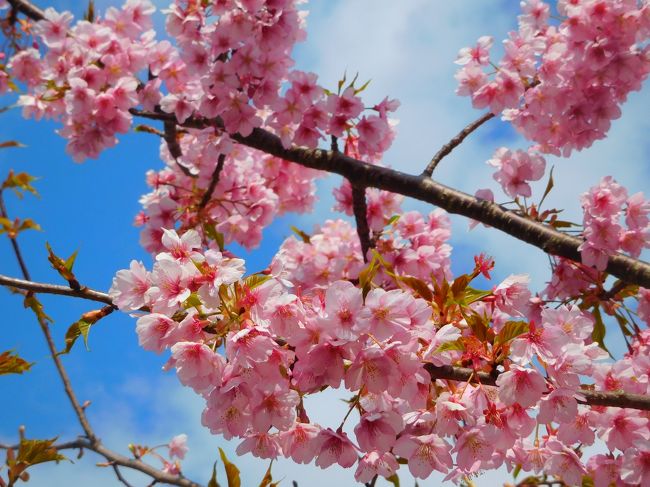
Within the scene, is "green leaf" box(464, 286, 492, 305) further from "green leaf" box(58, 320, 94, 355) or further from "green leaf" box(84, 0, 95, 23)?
"green leaf" box(84, 0, 95, 23)

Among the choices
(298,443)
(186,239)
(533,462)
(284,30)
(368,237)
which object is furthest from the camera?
(368,237)

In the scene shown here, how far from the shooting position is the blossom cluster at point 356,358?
1.54 meters

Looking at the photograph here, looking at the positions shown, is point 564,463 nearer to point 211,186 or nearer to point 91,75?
point 211,186

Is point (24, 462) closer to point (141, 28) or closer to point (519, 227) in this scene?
point (519, 227)

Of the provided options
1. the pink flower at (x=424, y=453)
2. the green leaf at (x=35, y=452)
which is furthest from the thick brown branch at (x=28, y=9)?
the pink flower at (x=424, y=453)

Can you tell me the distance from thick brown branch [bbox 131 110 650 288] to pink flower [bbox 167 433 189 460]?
4487 mm

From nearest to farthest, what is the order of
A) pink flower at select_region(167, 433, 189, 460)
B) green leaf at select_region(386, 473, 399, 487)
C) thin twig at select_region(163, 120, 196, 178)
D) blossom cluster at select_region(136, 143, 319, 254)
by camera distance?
green leaf at select_region(386, 473, 399, 487)
blossom cluster at select_region(136, 143, 319, 254)
thin twig at select_region(163, 120, 196, 178)
pink flower at select_region(167, 433, 189, 460)

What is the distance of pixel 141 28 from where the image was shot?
4566mm

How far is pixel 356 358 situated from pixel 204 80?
262cm

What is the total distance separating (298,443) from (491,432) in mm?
601

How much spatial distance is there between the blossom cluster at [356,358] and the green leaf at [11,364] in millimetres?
705

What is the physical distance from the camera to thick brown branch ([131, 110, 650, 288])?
113 inches

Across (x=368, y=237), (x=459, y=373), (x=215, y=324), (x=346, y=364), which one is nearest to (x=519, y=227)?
(x=368, y=237)

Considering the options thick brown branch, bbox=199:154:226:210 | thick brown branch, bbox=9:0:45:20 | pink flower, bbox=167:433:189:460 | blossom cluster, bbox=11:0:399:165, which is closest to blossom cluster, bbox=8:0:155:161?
blossom cluster, bbox=11:0:399:165
